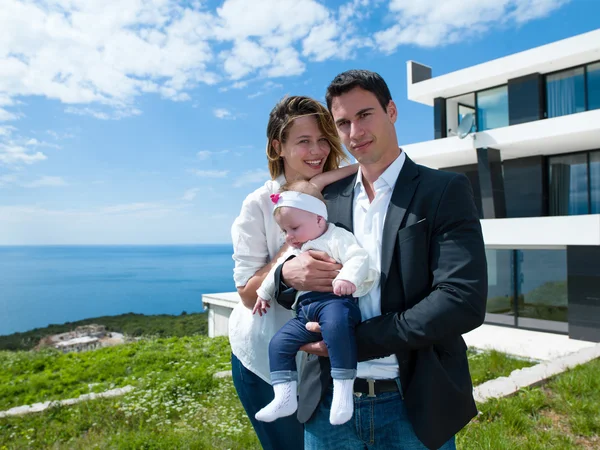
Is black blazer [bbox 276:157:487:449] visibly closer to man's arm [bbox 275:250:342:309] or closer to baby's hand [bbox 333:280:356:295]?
baby's hand [bbox 333:280:356:295]

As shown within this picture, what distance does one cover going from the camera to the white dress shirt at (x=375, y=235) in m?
2.08

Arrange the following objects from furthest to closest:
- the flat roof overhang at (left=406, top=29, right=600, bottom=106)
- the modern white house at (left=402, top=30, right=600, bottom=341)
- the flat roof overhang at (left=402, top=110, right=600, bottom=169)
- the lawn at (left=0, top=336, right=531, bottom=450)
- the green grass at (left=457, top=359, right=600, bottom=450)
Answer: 1. the flat roof overhang at (left=406, top=29, right=600, bottom=106)
2. the modern white house at (left=402, top=30, right=600, bottom=341)
3. the flat roof overhang at (left=402, top=110, right=600, bottom=169)
4. the lawn at (left=0, top=336, right=531, bottom=450)
5. the green grass at (left=457, top=359, right=600, bottom=450)

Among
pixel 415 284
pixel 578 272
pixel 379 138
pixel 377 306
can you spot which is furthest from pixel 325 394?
pixel 578 272

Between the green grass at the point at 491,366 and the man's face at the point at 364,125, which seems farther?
the green grass at the point at 491,366

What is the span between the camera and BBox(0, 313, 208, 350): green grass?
91.5 feet

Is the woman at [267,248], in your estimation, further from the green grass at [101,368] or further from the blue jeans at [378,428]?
the green grass at [101,368]

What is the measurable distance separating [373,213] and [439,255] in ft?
1.30

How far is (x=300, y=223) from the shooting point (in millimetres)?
2402

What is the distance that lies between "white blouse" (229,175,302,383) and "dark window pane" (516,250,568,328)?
1629cm

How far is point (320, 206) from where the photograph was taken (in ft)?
7.97

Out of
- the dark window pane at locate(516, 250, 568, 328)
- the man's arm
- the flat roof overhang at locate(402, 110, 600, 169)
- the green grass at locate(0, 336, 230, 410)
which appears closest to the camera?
the man's arm

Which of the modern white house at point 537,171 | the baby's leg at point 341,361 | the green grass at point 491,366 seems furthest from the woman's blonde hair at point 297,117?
the modern white house at point 537,171

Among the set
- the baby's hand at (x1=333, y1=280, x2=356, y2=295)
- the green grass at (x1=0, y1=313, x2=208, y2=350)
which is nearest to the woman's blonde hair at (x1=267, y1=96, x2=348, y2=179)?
the baby's hand at (x1=333, y1=280, x2=356, y2=295)

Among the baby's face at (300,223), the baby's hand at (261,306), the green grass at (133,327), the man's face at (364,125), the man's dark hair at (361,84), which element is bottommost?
the green grass at (133,327)
